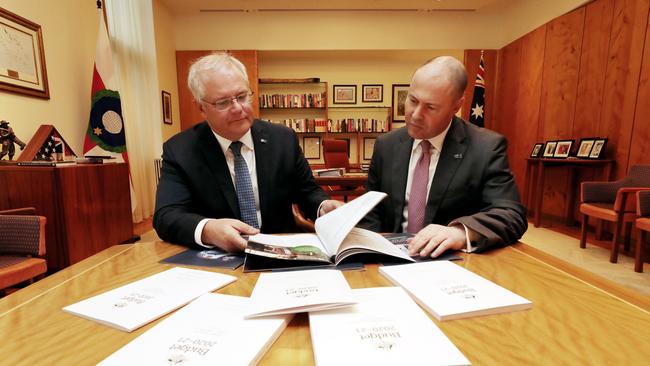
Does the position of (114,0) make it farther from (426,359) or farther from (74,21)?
(426,359)

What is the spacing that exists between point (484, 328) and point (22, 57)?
3357 millimetres

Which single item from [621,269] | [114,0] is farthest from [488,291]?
[114,0]

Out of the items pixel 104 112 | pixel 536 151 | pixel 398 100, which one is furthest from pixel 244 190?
pixel 398 100

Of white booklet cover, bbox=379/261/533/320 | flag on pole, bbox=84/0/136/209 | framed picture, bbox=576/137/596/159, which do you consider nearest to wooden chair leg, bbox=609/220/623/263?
framed picture, bbox=576/137/596/159

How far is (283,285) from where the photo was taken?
2.06ft

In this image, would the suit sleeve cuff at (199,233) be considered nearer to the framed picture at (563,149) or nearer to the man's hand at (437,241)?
the man's hand at (437,241)

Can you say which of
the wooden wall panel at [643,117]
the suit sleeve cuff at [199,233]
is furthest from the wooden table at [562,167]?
the suit sleeve cuff at [199,233]

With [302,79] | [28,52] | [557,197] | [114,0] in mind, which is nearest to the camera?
[28,52]

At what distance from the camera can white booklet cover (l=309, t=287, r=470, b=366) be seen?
0.41 meters

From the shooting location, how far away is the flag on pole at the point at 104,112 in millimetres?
2918

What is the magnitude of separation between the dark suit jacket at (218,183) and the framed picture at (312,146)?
4265 mm

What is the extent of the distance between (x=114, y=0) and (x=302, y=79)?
280 cm

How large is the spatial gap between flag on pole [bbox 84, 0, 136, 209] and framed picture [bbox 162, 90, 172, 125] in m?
1.50

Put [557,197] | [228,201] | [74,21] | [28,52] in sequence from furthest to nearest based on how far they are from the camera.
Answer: [557,197], [74,21], [28,52], [228,201]
